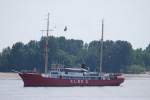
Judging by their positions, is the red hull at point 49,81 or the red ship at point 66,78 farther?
the red ship at point 66,78

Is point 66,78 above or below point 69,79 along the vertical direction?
above

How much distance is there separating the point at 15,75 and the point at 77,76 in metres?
54.8

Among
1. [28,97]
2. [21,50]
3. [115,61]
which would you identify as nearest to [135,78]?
[115,61]

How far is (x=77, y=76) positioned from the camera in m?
127

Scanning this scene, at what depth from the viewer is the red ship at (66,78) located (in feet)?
397

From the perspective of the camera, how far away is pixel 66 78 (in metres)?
125

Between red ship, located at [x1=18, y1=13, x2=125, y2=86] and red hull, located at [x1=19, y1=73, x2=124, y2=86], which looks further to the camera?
red ship, located at [x1=18, y1=13, x2=125, y2=86]

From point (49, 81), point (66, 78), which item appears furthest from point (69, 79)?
point (49, 81)

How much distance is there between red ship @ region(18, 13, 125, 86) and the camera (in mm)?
121125

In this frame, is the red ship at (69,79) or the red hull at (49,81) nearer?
the red hull at (49,81)

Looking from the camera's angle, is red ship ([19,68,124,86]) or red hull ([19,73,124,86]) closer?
red hull ([19,73,124,86])

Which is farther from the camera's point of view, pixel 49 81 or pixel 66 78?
pixel 66 78

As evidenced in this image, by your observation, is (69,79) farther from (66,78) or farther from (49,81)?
(49,81)

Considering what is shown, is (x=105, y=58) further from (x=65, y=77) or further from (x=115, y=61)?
(x=65, y=77)
